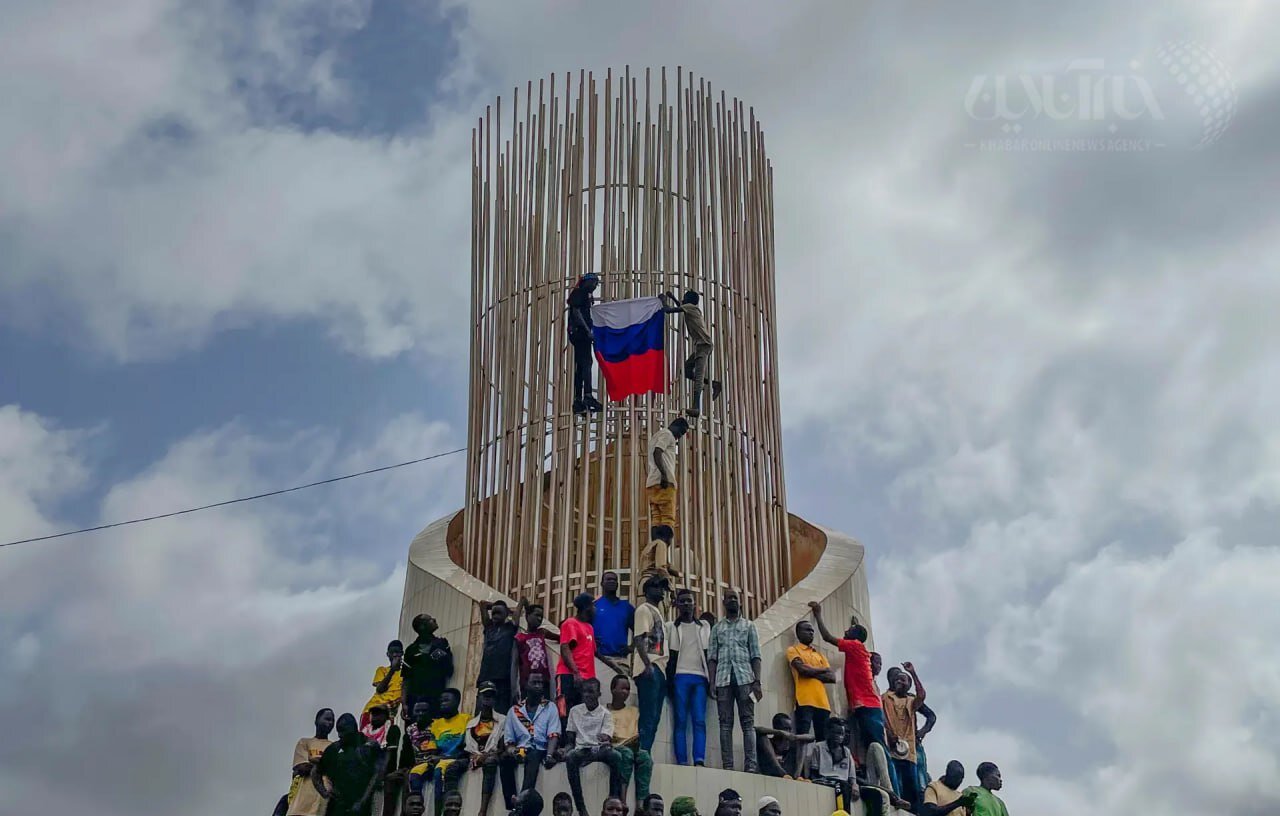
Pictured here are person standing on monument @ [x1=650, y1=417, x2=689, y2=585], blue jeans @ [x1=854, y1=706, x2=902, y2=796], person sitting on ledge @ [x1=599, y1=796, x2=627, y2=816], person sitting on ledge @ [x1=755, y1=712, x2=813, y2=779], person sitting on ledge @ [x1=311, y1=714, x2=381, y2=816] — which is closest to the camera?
person sitting on ledge @ [x1=599, y1=796, x2=627, y2=816]

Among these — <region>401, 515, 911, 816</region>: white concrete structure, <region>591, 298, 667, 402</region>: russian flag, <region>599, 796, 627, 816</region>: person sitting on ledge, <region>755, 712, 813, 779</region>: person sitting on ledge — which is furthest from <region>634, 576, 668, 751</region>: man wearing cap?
<region>591, 298, 667, 402</region>: russian flag

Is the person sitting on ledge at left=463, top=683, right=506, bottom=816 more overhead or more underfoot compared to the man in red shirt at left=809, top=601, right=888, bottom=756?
more underfoot

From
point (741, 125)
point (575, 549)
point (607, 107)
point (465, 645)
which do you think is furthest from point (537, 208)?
point (465, 645)

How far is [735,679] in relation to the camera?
49.6 feet

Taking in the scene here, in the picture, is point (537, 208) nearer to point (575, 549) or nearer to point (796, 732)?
point (575, 549)

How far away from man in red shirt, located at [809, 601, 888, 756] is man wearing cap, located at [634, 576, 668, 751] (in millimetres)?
2073

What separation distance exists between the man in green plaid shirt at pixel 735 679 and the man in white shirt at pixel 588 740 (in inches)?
48.1

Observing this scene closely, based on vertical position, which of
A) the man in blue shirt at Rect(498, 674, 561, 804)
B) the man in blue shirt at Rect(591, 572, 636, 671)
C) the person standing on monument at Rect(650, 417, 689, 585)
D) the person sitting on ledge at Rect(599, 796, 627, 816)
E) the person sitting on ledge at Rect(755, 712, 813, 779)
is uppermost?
the person standing on monument at Rect(650, 417, 689, 585)

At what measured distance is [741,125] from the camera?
20484 millimetres

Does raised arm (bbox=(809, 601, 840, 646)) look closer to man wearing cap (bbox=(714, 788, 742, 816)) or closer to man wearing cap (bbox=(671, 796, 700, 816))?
man wearing cap (bbox=(714, 788, 742, 816))

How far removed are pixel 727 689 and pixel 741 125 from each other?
26.5 ft

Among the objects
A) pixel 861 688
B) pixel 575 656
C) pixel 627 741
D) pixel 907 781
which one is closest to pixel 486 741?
pixel 575 656

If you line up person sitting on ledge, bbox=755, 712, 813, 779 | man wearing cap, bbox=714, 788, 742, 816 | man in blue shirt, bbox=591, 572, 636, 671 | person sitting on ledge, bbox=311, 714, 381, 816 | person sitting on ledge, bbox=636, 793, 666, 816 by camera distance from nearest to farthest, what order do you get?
1. man wearing cap, bbox=714, 788, 742, 816
2. person sitting on ledge, bbox=636, 793, 666, 816
3. person sitting on ledge, bbox=755, 712, 813, 779
4. person sitting on ledge, bbox=311, 714, 381, 816
5. man in blue shirt, bbox=591, 572, 636, 671

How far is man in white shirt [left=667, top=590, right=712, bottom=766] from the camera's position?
1502cm
